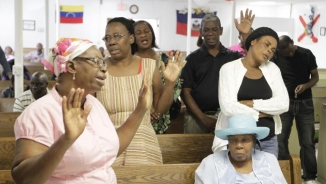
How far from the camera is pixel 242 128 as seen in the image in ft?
8.05

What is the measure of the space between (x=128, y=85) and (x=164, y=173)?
0.53 m

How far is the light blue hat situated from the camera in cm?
246

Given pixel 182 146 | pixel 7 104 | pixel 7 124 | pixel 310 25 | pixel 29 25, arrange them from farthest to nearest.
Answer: pixel 29 25, pixel 310 25, pixel 7 104, pixel 7 124, pixel 182 146

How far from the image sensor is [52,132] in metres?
1.54

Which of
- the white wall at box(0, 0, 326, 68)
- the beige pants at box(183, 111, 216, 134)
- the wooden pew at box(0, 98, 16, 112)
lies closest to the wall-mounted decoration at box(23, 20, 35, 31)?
the white wall at box(0, 0, 326, 68)

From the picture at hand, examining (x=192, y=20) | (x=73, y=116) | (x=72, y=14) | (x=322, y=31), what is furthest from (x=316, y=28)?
(x=73, y=116)

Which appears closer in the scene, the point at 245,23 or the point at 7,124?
the point at 245,23

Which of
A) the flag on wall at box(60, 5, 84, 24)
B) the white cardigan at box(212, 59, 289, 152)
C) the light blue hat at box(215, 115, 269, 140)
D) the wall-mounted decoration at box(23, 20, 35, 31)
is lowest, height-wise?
the light blue hat at box(215, 115, 269, 140)

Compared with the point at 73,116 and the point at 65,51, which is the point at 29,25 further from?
the point at 73,116

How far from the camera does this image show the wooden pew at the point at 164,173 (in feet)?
7.71

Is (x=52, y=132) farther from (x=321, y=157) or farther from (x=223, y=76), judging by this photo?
(x=321, y=157)

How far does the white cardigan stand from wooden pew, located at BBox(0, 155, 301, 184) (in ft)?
0.95

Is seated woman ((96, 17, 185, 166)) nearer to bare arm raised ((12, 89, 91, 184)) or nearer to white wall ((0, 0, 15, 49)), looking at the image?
bare arm raised ((12, 89, 91, 184))

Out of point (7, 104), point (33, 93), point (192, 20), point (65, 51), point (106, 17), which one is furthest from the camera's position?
point (106, 17)
